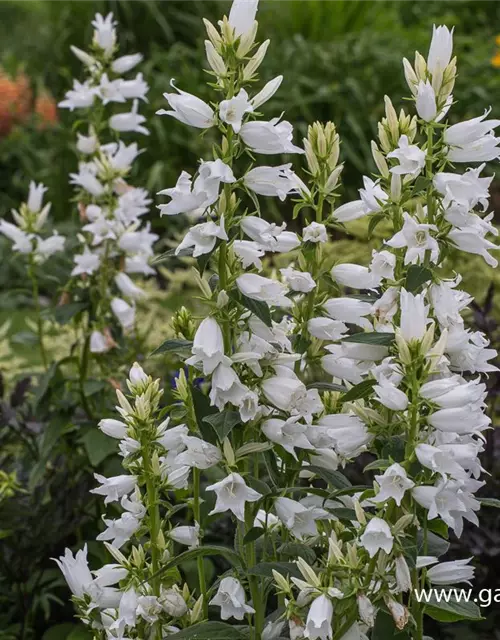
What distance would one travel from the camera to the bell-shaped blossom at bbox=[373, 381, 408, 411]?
1.38m

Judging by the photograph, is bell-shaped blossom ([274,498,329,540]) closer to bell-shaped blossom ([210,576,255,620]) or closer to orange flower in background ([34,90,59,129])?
bell-shaped blossom ([210,576,255,620])

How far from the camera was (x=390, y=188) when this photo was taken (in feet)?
5.17

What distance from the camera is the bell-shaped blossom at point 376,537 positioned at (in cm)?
138

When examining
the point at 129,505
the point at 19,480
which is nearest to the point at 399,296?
the point at 129,505

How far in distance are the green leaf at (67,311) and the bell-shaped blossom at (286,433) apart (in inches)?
52.2

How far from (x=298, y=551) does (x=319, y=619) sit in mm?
Result: 221

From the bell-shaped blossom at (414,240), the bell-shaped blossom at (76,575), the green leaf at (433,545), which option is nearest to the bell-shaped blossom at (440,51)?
the bell-shaped blossom at (414,240)

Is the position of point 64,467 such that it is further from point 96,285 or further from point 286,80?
point 286,80

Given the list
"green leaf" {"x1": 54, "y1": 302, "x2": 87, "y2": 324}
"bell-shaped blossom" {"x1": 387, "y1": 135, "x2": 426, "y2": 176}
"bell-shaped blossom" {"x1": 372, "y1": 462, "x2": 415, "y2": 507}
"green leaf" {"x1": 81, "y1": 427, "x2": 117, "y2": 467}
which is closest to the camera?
"bell-shaped blossom" {"x1": 372, "y1": 462, "x2": 415, "y2": 507}

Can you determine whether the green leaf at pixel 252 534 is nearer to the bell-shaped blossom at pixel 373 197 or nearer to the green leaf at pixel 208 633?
the green leaf at pixel 208 633

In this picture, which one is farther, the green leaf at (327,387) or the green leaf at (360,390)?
the green leaf at (327,387)

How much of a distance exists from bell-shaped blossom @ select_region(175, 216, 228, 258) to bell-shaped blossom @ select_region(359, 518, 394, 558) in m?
0.45

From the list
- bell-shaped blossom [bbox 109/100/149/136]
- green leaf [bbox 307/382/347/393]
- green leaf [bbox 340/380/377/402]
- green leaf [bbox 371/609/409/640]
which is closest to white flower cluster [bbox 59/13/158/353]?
bell-shaped blossom [bbox 109/100/149/136]

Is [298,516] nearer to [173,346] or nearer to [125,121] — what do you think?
[173,346]
